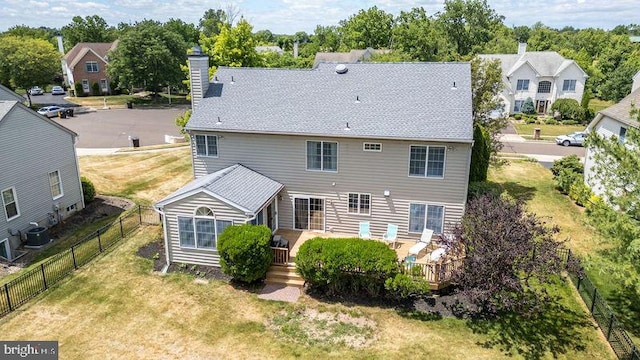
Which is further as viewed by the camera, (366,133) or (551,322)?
(366,133)

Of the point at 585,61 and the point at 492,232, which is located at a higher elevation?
the point at 585,61

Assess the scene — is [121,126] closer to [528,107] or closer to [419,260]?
[419,260]

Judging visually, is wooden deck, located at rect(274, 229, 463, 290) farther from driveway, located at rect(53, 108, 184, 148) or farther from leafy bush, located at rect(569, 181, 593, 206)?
driveway, located at rect(53, 108, 184, 148)

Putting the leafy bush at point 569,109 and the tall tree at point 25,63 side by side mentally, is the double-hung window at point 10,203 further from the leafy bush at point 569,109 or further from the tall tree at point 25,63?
the leafy bush at point 569,109

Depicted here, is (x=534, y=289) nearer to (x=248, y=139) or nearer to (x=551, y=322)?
(x=551, y=322)

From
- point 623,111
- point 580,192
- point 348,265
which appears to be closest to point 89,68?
point 348,265

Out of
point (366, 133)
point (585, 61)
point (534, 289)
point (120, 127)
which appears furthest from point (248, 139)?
point (585, 61)

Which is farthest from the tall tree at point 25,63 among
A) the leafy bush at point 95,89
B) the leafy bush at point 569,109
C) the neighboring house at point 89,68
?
the leafy bush at point 569,109
